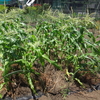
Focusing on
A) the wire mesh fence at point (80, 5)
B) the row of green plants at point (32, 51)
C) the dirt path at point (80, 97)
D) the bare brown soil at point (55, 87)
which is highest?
the wire mesh fence at point (80, 5)

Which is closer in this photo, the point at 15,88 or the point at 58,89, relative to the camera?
the point at 15,88

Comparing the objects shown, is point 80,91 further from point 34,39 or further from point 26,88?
point 34,39

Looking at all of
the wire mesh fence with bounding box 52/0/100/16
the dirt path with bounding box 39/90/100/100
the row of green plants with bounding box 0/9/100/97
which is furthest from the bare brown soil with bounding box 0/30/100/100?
the wire mesh fence with bounding box 52/0/100/16

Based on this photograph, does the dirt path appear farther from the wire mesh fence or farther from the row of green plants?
the wire mesh fence

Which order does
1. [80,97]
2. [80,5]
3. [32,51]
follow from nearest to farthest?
[80,97] < [32,51] < [80,5]

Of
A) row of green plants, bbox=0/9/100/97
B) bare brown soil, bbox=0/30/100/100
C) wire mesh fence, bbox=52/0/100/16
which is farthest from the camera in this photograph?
wire mesh fence, bbox=52/0/100/16

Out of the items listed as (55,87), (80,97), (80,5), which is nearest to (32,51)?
(55,87)

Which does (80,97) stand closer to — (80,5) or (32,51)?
(32,51)

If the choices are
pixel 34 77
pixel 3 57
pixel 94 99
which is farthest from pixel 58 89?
pixel 3 57

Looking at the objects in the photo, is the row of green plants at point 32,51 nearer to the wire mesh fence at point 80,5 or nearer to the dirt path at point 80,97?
the dirt path at point 80,97

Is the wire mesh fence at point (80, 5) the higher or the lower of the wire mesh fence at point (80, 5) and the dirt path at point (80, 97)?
the higher

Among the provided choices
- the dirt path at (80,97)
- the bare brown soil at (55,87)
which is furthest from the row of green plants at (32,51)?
the dirt path at (80,97)

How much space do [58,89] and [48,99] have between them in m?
0.24

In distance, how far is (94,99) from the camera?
1.83 metres
